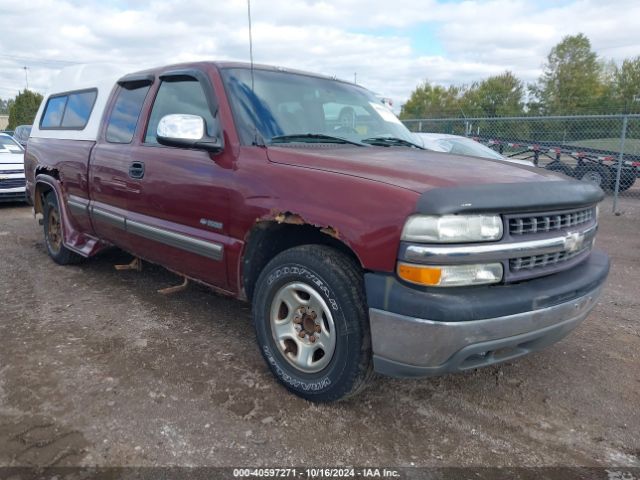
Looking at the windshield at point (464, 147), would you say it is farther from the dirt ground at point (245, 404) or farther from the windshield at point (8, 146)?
the windshield at point (8, 146)

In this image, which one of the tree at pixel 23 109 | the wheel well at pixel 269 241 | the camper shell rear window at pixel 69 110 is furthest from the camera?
the tree at pixel 23 109

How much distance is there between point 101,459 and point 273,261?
1259 millimetres

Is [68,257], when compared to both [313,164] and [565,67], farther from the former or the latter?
[565,67]

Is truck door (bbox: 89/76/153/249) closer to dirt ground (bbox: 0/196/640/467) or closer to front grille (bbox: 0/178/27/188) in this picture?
dirt ground (bbox: 0/196/640/467)

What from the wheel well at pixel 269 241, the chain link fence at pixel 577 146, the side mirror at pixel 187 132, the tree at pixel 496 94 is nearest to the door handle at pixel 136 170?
the side mirror at pixel 187 132

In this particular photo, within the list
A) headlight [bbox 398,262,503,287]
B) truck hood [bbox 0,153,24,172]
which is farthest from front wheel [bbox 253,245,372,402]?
truck hood [bbox 0,153,24,172]

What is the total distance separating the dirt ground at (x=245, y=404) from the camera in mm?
2385

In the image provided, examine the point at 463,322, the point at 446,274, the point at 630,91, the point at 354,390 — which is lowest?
the point at 354,390

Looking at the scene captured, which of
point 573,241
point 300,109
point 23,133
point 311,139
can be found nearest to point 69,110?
point 300,109

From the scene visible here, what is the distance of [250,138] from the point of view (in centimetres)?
305

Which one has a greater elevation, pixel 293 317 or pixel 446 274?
pixel 446 274

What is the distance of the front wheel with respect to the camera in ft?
8.09

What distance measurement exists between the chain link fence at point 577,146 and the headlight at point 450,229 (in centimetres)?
1081

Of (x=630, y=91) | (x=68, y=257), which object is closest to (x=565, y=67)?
(x=630, y=91)
